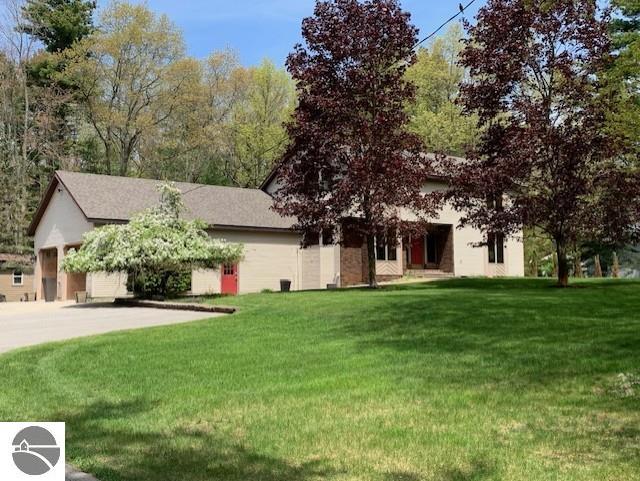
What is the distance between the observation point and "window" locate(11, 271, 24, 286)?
37688 mm

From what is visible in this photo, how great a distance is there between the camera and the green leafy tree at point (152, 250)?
22.5 metres

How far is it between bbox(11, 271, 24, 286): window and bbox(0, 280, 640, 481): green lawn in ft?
93.5

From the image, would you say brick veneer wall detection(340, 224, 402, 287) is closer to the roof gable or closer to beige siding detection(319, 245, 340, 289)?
beige siding detection(319, 245, 340, 289)

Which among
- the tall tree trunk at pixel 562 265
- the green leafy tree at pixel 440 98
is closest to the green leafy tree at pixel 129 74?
the green leafy tree at pixel 440 98

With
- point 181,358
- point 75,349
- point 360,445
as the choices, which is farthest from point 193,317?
point 360,445

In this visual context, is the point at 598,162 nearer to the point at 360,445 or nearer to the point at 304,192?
the point at 304,192

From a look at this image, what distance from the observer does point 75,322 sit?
1702 cm

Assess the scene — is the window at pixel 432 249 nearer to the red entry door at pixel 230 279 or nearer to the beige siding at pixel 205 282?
the red entry door at pixel 230 279

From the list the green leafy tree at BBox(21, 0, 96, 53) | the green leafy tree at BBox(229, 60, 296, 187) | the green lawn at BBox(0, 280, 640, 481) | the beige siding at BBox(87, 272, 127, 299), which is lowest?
the green lawn at BBox(0, 280, 640, 481)

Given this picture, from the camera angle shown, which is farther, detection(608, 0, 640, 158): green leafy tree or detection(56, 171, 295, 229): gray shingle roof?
detection(56, 171, 295, 229): gray shingle roof

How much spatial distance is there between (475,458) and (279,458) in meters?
1.46

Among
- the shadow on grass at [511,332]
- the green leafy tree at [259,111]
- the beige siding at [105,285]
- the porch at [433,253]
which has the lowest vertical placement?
the shadow on grass at [511,332]

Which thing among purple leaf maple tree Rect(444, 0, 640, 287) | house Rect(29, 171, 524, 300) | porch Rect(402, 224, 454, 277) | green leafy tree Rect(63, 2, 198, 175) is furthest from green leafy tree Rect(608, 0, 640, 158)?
green leafy tree Rect(63, 2, 198, 175)

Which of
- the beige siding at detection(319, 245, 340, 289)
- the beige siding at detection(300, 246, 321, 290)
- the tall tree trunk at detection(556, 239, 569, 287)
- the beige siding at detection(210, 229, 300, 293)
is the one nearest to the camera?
the tall tree trunk at detection(556, 239, 569, 287)
